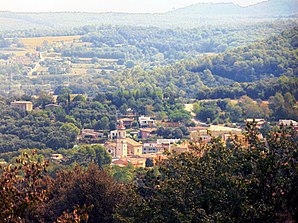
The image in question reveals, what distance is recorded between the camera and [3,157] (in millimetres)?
33812

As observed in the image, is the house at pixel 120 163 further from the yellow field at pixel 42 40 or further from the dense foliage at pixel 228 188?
the yellow field at pixel 42 40

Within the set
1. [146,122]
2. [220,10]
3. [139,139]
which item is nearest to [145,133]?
[139,139]

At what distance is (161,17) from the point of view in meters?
180

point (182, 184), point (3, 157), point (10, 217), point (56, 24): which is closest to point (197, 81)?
point (3, 157)

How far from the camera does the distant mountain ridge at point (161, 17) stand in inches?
5709

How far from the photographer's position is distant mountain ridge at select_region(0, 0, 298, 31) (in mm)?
145000

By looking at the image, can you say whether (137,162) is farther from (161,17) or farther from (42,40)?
(161,17)

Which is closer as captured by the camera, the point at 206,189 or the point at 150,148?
the point at 206,189

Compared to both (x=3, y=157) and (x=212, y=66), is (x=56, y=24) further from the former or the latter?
(x=3, y=157)

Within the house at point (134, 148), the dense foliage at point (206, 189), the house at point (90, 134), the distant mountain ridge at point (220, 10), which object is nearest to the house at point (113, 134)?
the house at point (90, 134)

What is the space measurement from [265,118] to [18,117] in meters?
12.6

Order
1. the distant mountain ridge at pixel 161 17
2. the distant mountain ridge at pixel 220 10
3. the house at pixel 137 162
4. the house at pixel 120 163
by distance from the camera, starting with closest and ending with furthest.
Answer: the house at pixel 137 162 → the house at pixel 120 163 → the distant mountain ridge at pixel 161 17 → the distant mountain ridge at pixel 220 10

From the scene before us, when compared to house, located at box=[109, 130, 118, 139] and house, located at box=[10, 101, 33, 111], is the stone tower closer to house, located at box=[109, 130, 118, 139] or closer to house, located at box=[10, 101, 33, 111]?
house, located at box=[109, 130, 118, 139]

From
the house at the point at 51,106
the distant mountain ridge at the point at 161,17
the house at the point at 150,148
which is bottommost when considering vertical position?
the distant mountain ridge at the point at 161,17
